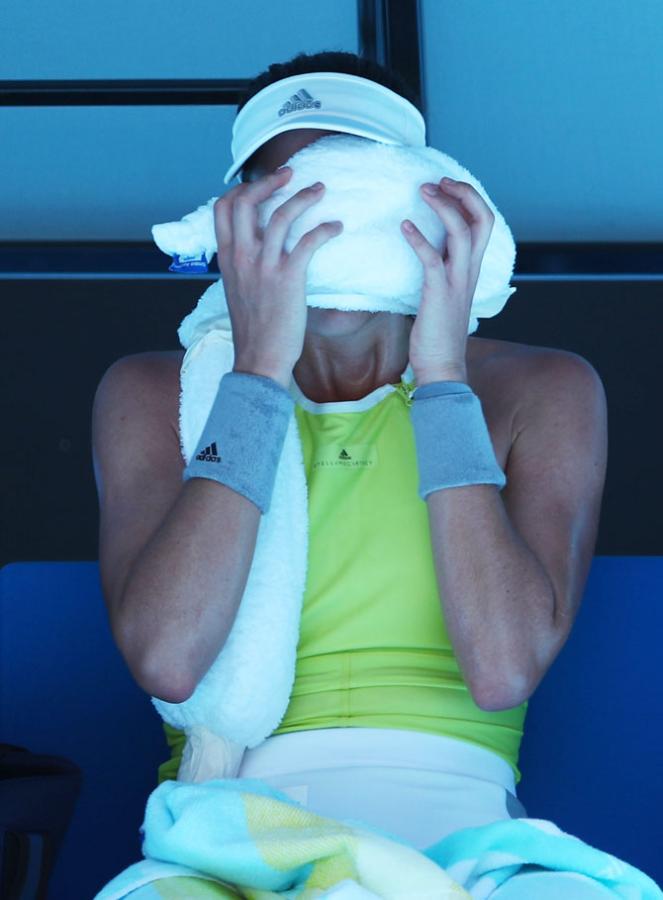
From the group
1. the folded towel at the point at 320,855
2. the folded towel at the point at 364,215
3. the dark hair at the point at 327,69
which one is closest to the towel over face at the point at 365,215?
the folded towel at the point at 364,215

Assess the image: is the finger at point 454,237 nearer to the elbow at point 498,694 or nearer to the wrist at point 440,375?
the wrist at point 440,375

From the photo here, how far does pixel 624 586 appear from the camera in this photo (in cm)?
160

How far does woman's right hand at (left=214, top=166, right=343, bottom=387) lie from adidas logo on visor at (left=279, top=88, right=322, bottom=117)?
65mm

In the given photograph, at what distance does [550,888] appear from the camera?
2.91 ft

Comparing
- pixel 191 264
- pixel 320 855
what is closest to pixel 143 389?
pixel 191 264

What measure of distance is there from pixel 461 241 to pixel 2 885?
70 cm

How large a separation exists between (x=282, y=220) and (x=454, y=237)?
6.5 inches

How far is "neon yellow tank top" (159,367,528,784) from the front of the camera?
1236 millimetres

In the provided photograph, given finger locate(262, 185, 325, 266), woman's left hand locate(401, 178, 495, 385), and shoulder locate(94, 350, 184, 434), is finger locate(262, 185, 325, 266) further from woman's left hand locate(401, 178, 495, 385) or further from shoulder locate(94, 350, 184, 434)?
shoulder locate(94, 350, 184, 434)

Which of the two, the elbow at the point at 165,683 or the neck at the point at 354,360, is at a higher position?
the neck at the point at 354,360

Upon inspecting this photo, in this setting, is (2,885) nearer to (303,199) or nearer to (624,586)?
(303,199)

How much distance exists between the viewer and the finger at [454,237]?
1234mm

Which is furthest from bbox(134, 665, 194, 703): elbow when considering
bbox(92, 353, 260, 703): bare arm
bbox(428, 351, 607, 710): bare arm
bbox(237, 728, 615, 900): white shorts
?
bbox(428, 351, 607, 710): bare arm

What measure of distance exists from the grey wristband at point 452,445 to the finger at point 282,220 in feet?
0.66
